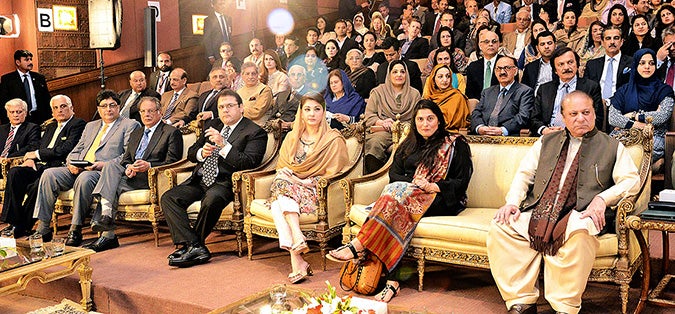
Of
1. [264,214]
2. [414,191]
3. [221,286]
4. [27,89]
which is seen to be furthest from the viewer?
[27,89]

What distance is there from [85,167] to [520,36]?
4.47 metres

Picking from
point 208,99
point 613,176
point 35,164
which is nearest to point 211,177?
point 35,164

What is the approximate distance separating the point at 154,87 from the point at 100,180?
294 centimetres

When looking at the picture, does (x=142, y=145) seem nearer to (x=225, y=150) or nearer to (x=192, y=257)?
(x=225, y=150)

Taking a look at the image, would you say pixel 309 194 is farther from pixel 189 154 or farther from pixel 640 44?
pixel 640 44

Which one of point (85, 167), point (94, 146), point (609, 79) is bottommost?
point (85, 167)

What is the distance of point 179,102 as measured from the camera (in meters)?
6.67

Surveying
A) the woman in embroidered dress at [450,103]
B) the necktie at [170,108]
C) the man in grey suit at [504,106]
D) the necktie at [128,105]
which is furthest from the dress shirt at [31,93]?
the man in grey suit at [504,106]

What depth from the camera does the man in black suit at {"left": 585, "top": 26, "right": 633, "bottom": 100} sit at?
17.6ft

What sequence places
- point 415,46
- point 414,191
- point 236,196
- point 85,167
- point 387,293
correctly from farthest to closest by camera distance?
point 415,46 < point 85,167 < point 236,196 < point 414,191 < point 387,293

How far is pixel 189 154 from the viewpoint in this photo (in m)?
4.83

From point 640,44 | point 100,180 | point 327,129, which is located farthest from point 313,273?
point 640,44

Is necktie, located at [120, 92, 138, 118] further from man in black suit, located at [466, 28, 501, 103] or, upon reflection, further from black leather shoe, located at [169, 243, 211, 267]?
man in black suit, located at [466, 28, 501, 103]

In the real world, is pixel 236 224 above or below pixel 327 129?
below
